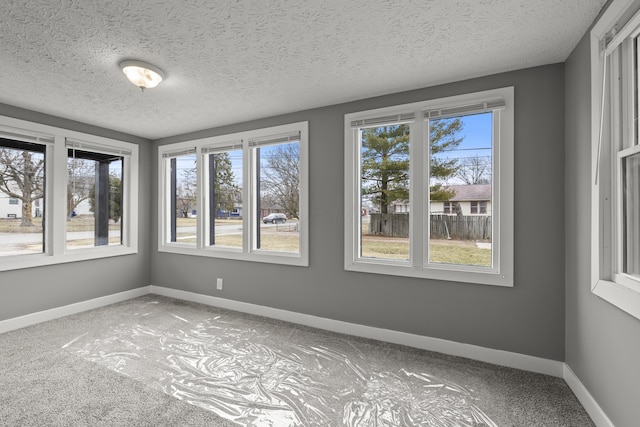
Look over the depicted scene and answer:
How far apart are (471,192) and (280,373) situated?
7.21ft

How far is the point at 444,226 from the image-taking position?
284 centimetres

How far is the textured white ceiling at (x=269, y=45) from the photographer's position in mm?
1753

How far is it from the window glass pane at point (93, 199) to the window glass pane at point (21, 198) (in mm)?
282

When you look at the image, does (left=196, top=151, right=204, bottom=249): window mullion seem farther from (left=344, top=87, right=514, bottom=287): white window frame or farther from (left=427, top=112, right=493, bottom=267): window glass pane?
(left=427, top=112, right=493, bottom=267): window glass pane

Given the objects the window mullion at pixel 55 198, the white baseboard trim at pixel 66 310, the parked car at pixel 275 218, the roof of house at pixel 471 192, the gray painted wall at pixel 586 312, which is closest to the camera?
the gray painted wall at pixel 586 312

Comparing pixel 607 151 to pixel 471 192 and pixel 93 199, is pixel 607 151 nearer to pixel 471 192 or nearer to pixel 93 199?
pixel 471 192

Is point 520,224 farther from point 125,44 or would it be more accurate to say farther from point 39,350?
point 39,350

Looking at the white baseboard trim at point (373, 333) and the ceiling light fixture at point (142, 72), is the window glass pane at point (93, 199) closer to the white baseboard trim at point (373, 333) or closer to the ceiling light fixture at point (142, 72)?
the white baseboard trim at point (373, 333)

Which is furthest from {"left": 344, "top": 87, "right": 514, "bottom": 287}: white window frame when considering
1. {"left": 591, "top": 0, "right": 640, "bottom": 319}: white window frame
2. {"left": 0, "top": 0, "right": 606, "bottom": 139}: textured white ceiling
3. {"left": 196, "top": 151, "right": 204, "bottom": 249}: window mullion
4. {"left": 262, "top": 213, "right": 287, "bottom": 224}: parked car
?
{"left": 196, "top": 151, "right": 204, "bottom": 249}: window mullion

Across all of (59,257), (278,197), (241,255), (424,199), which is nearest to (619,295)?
(424,199)

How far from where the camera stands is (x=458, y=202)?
110 inches

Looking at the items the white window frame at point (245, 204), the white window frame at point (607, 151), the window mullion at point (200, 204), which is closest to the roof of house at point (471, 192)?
the white window frame at point (607, 151)

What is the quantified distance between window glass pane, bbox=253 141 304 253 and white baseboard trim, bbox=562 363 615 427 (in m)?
2.58

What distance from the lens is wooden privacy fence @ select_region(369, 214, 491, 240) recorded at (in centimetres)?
271
